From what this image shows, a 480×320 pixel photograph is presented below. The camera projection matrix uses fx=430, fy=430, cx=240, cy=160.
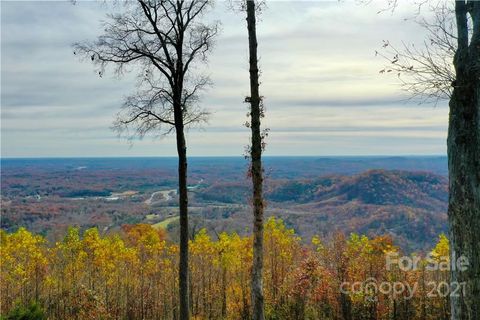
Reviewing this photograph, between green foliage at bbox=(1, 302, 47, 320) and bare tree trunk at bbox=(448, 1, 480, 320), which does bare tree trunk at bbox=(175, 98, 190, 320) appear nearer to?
green foliage at bbox=(1, 302, 47, 320)

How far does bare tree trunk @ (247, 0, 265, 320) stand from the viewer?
28.5 feet

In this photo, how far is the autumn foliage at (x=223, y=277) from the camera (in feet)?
59.4

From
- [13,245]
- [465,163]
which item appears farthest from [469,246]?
[13,245]

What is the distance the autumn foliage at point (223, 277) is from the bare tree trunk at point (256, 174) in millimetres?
7259

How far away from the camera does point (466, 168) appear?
6281 millimetres

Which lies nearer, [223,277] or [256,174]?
[256,174]

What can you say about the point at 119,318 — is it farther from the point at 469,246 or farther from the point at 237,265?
the point at 469,246

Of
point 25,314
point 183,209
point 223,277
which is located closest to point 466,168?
point 183,209

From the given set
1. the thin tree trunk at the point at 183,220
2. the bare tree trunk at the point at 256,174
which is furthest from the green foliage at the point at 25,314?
the bare tree trunk at the point at 256,174

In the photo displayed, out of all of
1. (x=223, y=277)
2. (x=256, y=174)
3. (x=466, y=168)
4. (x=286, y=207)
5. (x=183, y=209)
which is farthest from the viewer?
(x=286, y=207)

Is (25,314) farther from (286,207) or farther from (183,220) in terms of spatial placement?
(286,207)

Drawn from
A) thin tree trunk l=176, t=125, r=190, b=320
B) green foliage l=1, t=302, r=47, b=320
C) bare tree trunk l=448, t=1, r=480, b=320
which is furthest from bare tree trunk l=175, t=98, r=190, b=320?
bare tree trunk l=448, t=1, r=480, b=320

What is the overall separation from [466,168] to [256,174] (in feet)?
12.7

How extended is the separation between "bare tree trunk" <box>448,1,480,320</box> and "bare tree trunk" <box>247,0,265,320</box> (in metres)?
3.61
